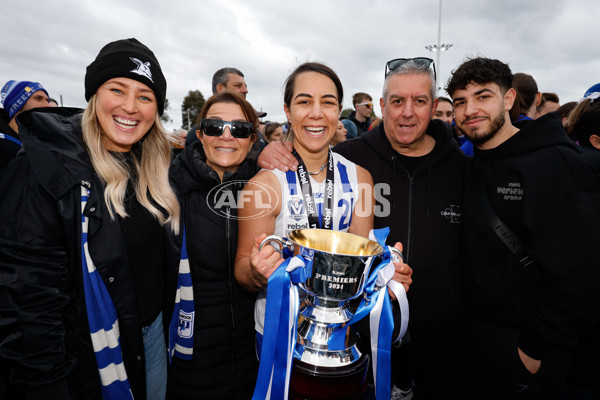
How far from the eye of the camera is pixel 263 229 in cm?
200

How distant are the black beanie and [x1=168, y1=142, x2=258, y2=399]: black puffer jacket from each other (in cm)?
66

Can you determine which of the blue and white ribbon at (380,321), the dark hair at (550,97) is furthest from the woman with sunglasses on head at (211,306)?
the dark hair at (550,97)

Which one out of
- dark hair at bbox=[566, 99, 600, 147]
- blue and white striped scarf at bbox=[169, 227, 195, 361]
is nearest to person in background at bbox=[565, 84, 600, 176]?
dark hair at bbox=[566, 99, 600, 147]

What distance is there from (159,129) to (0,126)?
2637mm

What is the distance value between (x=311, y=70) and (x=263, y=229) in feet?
3.95

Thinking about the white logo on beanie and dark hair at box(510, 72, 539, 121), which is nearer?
the white logo on beanie

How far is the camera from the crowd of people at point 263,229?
153 centimetres

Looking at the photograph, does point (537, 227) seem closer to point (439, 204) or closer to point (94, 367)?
point (439, 204)

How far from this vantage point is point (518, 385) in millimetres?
2201

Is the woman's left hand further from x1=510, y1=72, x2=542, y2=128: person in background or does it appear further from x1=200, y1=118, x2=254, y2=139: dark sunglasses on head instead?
x1=510, y1=72, x2=542, y2=128: person in background

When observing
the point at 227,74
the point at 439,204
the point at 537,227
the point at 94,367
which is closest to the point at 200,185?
the point at 94,367

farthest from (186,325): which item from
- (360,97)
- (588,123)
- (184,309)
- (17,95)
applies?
(360,97)

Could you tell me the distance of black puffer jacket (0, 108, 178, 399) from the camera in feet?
4.56

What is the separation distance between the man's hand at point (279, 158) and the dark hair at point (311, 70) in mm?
336
